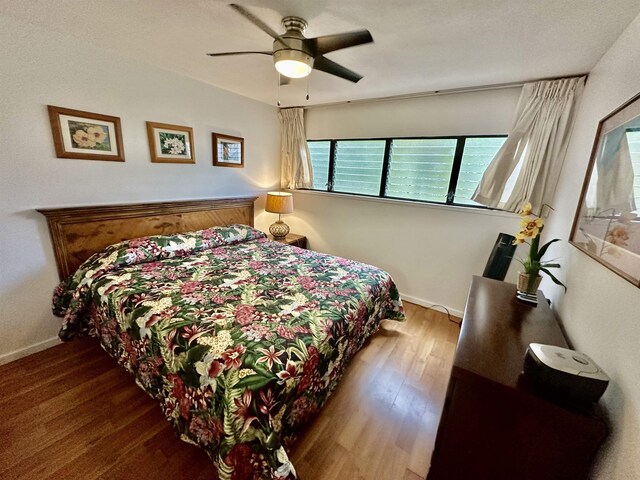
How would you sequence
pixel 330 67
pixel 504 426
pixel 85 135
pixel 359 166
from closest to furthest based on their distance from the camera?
pixel 504 426 → pixel 330 67 → pixel 85 135 → pixel 359 166

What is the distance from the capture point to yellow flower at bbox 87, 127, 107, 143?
1.95 metres

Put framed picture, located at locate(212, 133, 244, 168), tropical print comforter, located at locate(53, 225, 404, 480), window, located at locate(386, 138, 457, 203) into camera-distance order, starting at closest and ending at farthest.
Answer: tropical print comforter, located at locate(53, 225, 404, 480), window, located at locate(386, 138, 457, 203), framed picture, located at locate(212, 133, 244, 168)

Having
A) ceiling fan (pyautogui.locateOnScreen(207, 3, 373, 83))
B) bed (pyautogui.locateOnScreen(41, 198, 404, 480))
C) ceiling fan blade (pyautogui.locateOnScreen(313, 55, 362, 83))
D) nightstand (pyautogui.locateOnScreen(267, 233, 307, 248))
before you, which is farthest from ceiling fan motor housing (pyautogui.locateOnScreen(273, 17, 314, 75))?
nightstand (pyautogui.locateOnScreen(267, 233, 307, 248))

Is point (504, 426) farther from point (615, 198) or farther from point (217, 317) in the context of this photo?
point (217, 317)

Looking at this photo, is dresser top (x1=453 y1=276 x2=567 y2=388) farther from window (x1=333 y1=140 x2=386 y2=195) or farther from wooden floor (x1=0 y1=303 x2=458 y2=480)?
window (x1=333 y1=140 x2=386 y2=195)

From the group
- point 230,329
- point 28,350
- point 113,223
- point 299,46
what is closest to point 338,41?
point 299,46

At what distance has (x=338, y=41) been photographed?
1.28 meters

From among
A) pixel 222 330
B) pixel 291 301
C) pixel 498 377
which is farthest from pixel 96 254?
pixel 498 377

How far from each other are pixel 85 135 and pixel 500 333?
3.00 meters

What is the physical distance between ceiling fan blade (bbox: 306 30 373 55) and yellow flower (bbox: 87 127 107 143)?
1.82 metres

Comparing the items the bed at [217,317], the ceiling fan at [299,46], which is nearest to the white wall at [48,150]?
the bed at [217,317]

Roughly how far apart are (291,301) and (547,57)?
2317 mm

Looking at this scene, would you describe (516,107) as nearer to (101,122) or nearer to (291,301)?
(291,301)

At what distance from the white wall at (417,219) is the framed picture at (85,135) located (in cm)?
214
